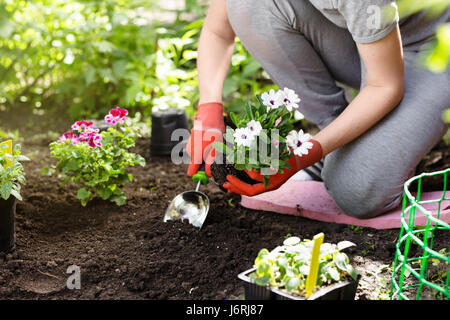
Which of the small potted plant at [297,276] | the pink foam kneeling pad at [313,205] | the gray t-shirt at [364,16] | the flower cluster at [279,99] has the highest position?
the gray t-shirt at [364,16]

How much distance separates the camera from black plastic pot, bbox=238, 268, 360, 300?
1.28 metres

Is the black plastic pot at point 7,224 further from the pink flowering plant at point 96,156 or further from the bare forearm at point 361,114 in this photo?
the bare forearm at point 361,114

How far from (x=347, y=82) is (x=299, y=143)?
73 centimetres

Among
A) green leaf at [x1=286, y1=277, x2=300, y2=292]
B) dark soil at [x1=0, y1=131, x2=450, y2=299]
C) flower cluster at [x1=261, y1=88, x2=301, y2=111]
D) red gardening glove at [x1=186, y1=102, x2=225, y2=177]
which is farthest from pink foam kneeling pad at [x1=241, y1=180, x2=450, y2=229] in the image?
green leaf at [x1=286, y1=277, x2=300, y2=292]

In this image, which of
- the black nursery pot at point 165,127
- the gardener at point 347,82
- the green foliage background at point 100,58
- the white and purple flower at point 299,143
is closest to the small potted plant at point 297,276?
the white and purple flower at point 299,143

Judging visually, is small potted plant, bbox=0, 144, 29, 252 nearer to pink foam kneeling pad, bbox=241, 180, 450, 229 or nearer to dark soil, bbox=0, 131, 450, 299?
dark soil, bbox=0, 131, 450, 299

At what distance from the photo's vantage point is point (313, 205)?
209 centimetres

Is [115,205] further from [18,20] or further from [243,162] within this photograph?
[18,20]

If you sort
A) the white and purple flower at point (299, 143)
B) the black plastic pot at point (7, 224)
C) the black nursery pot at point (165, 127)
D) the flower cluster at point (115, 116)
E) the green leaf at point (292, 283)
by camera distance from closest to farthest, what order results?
the green leaf at point (292, 283)
the white and purple flower at point (299, 143)
the black plastic pot at point (7, 224)
the flower cluster at point (115, 116)
the black nursery pot at point (165, 127)

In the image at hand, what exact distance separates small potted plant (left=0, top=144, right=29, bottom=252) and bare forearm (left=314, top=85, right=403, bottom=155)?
3.24 feet

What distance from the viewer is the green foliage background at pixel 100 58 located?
2.95 meters

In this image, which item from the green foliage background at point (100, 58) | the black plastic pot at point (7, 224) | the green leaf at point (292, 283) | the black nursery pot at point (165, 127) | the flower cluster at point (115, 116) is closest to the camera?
the green leaf at point (292, 283)

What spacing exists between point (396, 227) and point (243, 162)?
69 cm

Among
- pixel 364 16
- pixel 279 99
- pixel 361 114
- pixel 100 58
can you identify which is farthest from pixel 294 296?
pixel 100 58
